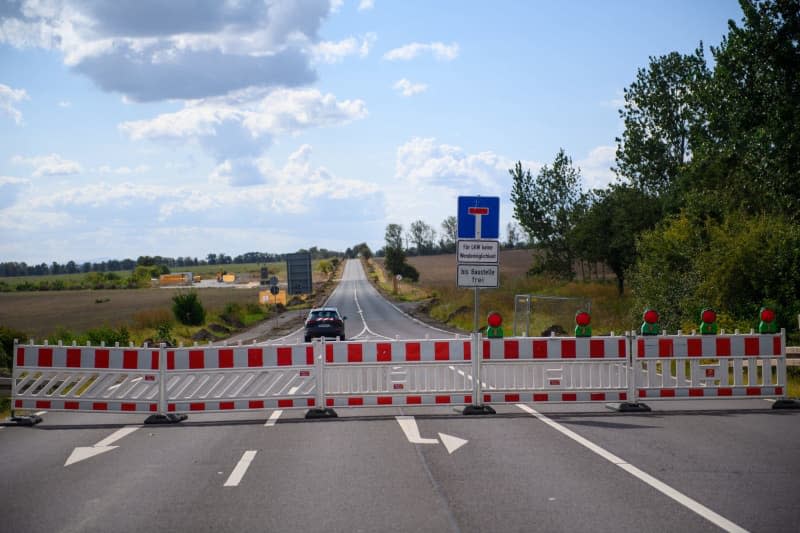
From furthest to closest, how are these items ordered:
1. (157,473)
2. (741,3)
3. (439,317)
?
(439,317) < (741,3) < (157,473)

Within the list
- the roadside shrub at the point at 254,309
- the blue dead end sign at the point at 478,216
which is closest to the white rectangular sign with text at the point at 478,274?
the blue dead end sign at the point at 478,216

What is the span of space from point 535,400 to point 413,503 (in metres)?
6.04

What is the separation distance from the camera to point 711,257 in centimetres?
2478

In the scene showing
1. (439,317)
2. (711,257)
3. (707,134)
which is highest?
(707,134)

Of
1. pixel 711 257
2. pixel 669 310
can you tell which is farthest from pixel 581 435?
pixel 669 310

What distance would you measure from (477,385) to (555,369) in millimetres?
1351

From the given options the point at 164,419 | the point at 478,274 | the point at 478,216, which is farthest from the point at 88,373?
the point at 478,216

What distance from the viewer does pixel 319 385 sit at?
1259cm

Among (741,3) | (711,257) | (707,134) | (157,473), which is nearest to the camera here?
(157,473)

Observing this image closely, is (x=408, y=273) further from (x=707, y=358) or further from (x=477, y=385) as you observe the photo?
(x=477, y=385)

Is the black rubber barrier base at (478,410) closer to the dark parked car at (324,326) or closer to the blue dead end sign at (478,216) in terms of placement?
the blue dead end sign at (478,216)

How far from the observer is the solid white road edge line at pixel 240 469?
811 cm

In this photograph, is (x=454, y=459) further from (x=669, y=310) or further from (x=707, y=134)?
(x=707, y=134)

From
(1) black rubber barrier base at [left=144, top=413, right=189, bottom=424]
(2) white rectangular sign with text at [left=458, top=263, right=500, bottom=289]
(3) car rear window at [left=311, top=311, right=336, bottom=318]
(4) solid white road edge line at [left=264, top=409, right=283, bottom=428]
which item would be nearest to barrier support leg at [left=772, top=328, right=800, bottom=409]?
(2) white rectangular sign with text at [left=458, top=263, right=500, bottom=289]
